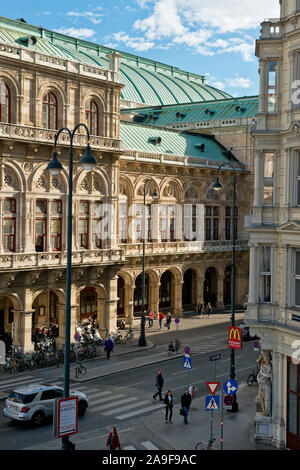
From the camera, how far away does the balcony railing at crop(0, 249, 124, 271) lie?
1464 inches

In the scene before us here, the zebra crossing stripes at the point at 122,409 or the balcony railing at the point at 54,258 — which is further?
the balcony railing at the point at 54,258

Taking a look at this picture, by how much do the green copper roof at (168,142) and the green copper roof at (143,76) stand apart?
11507 millimetres

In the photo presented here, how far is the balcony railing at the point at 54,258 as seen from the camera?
37.2 m

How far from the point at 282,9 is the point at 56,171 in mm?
10151

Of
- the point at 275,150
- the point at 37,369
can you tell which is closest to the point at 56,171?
the point at 275,150

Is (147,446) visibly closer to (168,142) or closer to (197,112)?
(168,142)

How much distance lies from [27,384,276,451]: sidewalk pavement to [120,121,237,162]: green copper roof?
101 ft

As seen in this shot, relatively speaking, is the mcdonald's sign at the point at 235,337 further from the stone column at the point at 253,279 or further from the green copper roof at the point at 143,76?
the green copper roof at the point at 143,76

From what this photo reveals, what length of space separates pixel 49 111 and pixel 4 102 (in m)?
3.69

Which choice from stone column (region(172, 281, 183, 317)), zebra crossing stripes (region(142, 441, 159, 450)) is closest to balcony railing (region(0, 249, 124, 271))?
stone column (region(172, 281, 183, 317))

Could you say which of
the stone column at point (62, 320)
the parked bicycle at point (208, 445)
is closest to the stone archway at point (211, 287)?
the stone column at point (62, 320)

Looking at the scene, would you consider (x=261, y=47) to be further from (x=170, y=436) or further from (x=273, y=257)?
(x=170, y=436)

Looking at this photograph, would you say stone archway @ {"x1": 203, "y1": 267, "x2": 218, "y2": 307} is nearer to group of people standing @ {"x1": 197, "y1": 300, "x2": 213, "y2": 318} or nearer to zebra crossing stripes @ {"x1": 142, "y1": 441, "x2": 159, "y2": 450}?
group of people standing @ {"x1": 197, "y1": 300, "x2": 213, "y2": 318}

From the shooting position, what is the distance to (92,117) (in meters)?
43.5
